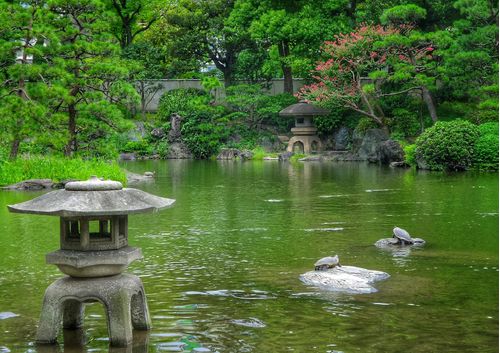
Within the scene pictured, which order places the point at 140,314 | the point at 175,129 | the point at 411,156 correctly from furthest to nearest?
1. the point at 175,129
2. the point at 411,156
3. the point at 140,314

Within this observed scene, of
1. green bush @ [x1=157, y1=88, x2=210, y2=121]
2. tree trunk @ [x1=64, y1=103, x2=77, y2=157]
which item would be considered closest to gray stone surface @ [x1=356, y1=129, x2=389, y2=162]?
green bush @ [x1=157, y1=88, x2=210, y2=121]

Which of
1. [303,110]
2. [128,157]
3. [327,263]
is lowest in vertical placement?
[327,263]

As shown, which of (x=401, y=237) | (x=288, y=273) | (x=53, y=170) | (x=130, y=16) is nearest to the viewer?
(x=288, y=273)

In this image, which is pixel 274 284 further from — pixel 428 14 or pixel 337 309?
pixel 428 14

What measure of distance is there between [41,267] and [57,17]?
16939mm

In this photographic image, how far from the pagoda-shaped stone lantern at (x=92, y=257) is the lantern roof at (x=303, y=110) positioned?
34.1 metres

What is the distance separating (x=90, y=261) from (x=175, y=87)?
1676 inches

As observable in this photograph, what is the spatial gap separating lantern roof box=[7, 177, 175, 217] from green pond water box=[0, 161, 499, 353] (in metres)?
1.35

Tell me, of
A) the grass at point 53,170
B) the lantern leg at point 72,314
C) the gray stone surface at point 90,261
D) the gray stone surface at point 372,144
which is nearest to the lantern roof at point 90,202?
the gray stone surface at point 90,261

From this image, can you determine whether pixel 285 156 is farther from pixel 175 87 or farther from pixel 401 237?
pixel 401 237

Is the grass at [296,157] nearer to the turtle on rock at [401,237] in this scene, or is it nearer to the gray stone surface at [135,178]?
the gray stone surface at [135,178]

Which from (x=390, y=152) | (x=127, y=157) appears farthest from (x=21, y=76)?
(x=127, y=157)

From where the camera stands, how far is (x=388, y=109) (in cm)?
4059

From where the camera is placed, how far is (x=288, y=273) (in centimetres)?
1130
